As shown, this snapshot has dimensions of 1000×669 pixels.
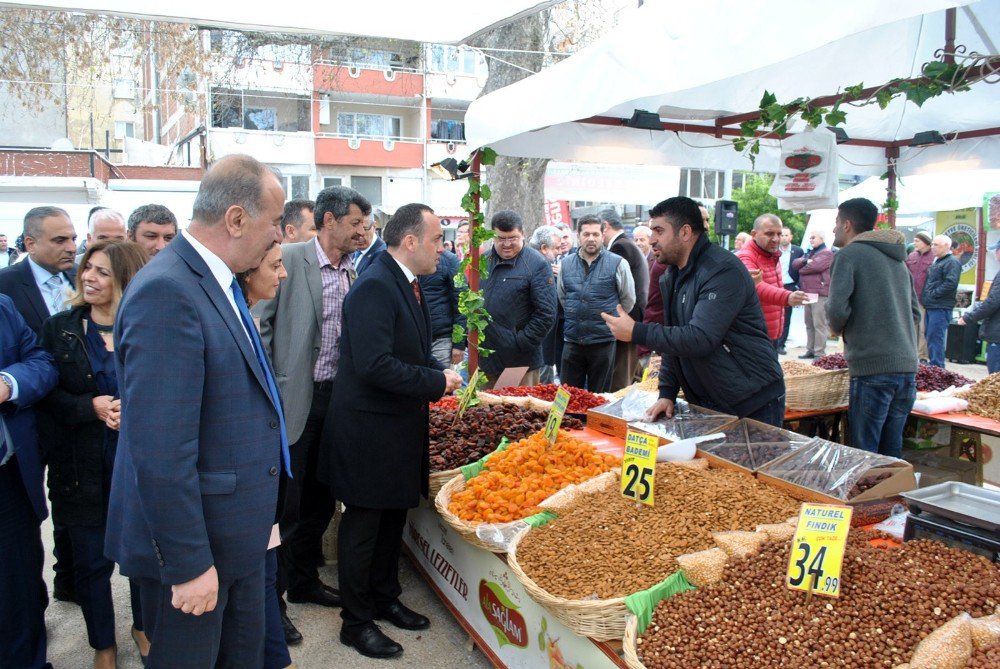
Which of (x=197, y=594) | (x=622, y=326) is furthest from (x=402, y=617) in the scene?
(x=197, y=594)

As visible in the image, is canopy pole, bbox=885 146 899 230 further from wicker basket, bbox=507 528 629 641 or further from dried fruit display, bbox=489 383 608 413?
wicker basket, bbox=507 528 629 641

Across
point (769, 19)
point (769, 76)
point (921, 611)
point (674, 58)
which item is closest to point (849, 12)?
point (769, 19)

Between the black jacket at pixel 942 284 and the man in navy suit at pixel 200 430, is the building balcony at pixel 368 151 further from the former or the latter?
the man in navy suit at pixel 200 430

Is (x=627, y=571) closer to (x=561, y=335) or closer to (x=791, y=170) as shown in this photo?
(x=791, y=170)

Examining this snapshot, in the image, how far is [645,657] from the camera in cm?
200

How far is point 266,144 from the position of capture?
26.5m

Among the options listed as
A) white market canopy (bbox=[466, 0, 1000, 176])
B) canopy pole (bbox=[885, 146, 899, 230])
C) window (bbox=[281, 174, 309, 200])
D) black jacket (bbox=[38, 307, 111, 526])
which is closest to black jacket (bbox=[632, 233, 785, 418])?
white market canopy (bbox=[466, 0, 1000, 176])

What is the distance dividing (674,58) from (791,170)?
2.55m

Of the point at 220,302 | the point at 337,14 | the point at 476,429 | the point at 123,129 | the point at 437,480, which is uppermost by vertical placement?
the point at 123,129

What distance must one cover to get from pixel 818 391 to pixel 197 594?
437 cm

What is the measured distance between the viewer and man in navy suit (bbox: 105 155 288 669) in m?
1.63

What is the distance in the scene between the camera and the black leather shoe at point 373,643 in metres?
3.12

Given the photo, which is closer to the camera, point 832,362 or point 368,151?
point 832,362

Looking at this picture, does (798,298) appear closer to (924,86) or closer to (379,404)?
(924,86)
